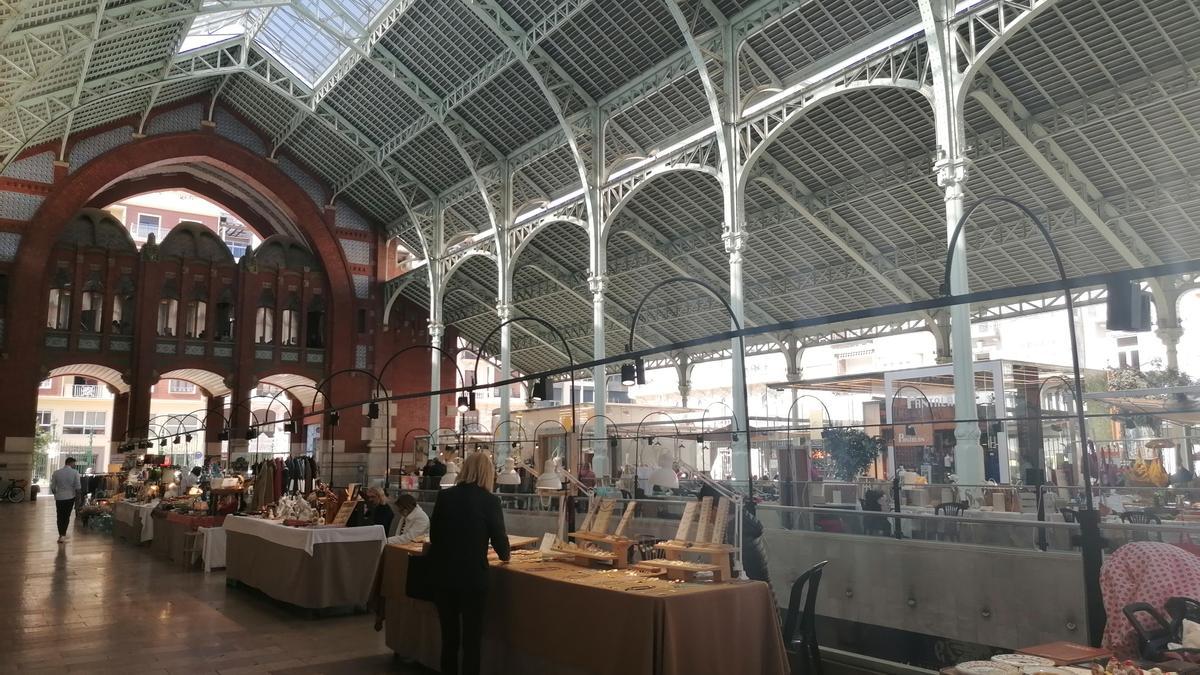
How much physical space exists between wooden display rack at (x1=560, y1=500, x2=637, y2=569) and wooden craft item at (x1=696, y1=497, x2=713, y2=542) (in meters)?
0.59

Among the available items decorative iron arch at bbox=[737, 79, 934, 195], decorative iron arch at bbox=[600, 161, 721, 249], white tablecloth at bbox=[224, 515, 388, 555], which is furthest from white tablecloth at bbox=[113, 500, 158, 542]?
decorative iron arch at bbox=[737, 79, 934, 195]

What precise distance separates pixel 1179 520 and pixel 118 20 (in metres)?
23.1

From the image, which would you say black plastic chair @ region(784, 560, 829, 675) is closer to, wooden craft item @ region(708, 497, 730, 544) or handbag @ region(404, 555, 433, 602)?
wooden craft item @ region(708, 497, 730, 544)

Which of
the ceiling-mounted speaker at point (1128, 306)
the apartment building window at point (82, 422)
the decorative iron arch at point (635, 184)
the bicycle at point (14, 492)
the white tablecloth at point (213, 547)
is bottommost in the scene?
the white tablecloth at point (213, 547)


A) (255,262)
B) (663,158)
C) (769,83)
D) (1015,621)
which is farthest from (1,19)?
(1015,621)

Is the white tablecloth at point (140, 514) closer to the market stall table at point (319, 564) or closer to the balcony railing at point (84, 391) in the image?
the market stall table at point (319, 564)

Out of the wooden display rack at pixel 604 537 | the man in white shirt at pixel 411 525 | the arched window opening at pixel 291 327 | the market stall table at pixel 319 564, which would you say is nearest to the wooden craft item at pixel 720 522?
the wooden display rack at pixel 604 537

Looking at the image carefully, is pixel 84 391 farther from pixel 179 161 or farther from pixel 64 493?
pixel 64 493

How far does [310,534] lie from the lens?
8.78 metres

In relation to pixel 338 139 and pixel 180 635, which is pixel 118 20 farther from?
pixel 180 635

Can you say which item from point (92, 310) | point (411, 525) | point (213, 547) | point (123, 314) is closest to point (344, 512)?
point (411, 525)

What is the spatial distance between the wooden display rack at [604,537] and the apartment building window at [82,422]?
1963 inches

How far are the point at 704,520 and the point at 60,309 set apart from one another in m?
29.1

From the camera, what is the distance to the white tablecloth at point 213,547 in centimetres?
1224
